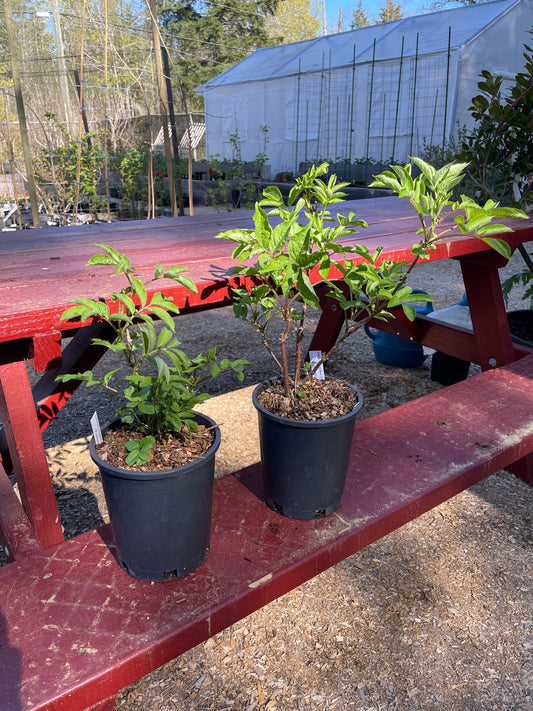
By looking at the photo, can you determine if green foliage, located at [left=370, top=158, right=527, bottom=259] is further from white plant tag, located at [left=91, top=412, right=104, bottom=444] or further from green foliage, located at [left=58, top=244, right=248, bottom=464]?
white plant tag, located at [left=91, top=412, right=104, bottom=444]

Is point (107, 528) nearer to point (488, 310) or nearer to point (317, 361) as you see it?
point (317, 361)

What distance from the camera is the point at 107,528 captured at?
1.27 m

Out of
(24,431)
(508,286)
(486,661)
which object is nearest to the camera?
(24,431)

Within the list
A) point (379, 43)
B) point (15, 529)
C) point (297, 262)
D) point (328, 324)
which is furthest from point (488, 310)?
point (379, 43)

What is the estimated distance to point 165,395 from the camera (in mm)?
1110

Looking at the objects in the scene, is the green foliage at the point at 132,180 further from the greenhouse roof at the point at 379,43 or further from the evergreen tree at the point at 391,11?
the evergreen tree at the point at 391,11

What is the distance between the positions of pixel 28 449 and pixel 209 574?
1.69 ft

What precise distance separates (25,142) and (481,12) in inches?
382

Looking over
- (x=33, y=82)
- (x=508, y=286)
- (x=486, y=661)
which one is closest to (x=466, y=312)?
(x=508, y=286)

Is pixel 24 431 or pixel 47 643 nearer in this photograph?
pixel 47 643

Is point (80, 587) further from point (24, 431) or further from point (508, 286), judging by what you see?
point (508, 286)

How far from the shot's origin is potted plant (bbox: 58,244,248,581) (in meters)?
1.04

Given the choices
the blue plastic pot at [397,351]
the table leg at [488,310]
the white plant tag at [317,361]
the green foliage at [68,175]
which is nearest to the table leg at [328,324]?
the blue plastic pot at [397,351]

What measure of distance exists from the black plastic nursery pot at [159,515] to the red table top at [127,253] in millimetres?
354
